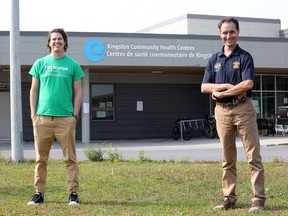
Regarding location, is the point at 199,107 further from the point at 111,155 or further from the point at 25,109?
the point at 111,155

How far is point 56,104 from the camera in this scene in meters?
5.96

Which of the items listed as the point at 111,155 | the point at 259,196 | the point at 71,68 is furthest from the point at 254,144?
the point at 111,155

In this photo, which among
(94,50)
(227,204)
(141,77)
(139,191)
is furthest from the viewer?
(141,77)

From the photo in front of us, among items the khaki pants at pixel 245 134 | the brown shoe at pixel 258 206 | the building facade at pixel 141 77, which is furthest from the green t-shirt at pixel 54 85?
the building facade at pixel 141 77

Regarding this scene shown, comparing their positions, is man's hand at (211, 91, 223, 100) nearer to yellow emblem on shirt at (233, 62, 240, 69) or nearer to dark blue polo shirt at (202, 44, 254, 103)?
dark blue polo shirt at (202, 44, 254, 103)

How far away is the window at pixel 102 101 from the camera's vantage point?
2488 centimetres

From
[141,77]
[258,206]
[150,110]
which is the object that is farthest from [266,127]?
[258,206]

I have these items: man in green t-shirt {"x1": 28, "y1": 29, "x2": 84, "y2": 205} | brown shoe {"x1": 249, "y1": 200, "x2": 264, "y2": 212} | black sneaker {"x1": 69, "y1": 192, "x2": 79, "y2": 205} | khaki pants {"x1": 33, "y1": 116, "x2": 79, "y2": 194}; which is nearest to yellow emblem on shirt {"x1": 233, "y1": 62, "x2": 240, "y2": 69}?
brown shoe {"x1": 249, "y1": 200, "x2": 264, "y2": 212}

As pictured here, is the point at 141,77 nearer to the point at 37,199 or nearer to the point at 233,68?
the point at 37,199

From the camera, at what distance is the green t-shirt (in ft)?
19.6

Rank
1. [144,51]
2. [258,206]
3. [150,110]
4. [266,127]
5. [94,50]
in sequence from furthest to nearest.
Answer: [150,110]
[266,127]
[144,51]
[94,50]
[258,206]

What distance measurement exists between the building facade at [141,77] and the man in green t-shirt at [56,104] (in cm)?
1434

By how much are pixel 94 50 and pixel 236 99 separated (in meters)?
15.5

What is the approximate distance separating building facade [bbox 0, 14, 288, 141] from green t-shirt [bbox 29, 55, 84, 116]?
14.3m
